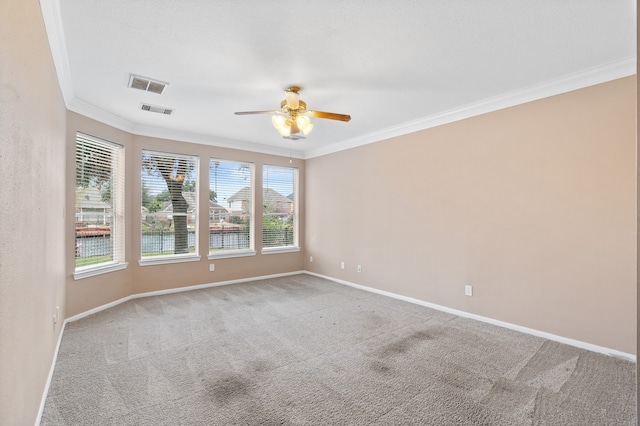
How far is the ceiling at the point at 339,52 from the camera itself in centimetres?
203

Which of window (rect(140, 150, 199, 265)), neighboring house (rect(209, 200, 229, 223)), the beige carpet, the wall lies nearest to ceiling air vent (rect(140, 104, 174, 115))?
the wall

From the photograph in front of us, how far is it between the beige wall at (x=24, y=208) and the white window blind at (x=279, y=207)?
12.7 feet

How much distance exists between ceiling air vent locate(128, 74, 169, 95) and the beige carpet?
2620 mm

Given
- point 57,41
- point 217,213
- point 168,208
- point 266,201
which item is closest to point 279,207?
point 266,201

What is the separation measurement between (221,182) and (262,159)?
0.93 m

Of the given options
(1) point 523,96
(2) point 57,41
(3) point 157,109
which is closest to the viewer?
(2) point 57,41

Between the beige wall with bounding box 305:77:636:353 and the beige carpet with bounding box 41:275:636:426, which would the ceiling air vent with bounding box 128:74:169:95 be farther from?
the beige wall with bounding box 305:77:636:353

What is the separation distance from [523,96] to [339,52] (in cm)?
220

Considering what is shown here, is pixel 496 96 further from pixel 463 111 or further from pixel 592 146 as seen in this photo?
pixel 592 146

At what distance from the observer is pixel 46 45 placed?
2084mm

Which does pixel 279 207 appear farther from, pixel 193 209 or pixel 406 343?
pixel 406 343

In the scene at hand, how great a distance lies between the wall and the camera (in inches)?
146

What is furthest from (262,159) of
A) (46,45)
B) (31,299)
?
(31,299)

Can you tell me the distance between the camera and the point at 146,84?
10.3ft
